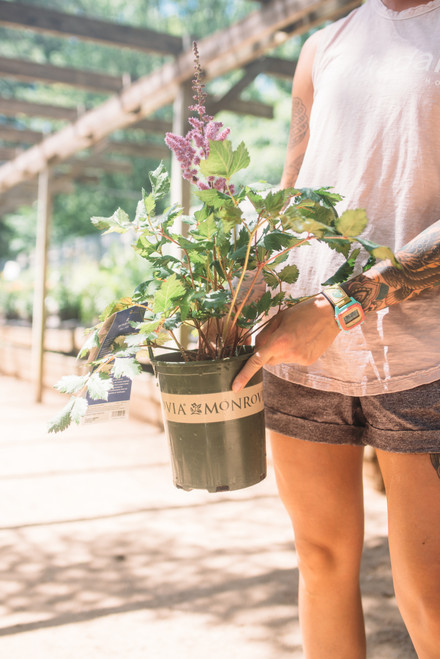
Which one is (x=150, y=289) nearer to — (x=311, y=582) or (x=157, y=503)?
(x=311, y=582)

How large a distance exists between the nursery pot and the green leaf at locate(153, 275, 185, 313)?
10cm

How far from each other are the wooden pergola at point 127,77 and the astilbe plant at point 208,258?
2.53 meters

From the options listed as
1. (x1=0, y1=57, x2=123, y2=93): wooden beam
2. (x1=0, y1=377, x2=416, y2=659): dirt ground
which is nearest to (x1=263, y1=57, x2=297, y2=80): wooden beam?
(x1=0, y1=57, x2=123, y2=93): wooden beam

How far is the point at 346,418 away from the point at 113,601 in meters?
1.54

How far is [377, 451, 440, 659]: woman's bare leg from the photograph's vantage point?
42.9 inches

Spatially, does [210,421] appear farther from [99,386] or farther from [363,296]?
[363,296]

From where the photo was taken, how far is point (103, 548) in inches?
112

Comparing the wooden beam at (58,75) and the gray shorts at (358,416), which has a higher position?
the wooden beam at (58,75)

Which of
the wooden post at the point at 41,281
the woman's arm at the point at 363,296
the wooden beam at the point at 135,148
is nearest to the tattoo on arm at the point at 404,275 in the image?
the woman's arm at the point at 363,296

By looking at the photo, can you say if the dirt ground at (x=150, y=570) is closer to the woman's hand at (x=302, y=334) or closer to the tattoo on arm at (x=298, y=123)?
the woman's hand at (x=302, y=334)

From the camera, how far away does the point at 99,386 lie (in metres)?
1.11

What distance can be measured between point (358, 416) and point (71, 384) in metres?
0.53

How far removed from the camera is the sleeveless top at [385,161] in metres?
1.10

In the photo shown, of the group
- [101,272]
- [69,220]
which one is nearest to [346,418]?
[101,272]
